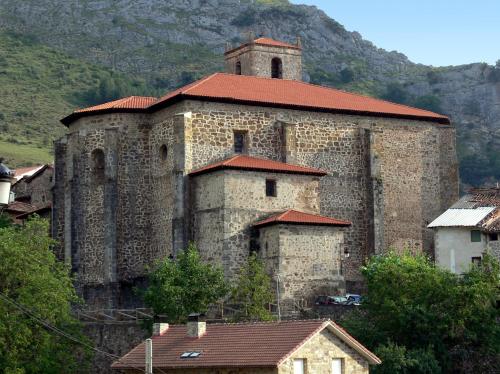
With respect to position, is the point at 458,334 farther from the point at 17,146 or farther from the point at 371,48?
the point at 371,48

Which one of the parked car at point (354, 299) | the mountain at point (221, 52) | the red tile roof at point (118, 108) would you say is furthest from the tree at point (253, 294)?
the mountain at point (221, 52)

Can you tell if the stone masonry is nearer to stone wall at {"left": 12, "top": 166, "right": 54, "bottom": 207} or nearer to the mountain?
stone wall at {"left": 12, "top": 166, "right": 54, "bottom": 207}

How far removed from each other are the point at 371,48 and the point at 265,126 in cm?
10303

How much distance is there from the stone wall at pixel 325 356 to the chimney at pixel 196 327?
15.6 feet

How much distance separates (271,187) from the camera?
7438 centimetres

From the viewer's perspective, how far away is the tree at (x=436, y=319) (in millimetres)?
62938

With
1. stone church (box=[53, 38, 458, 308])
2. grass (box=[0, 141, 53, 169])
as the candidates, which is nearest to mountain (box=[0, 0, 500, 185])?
grass (box=[0, 141, 53, 169])

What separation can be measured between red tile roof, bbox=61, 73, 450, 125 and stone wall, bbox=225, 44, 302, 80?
3447 millimetres

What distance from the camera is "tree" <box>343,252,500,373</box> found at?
206 ft

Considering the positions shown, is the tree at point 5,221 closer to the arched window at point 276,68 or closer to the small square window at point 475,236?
the arched window at point 276,68

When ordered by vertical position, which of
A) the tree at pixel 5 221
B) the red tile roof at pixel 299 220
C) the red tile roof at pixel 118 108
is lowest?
the red tile roof at pixel 299 220

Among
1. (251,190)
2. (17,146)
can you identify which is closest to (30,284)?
(251,190)

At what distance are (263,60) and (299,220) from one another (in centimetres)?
1894

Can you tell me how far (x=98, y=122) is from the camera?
79.5 meters
